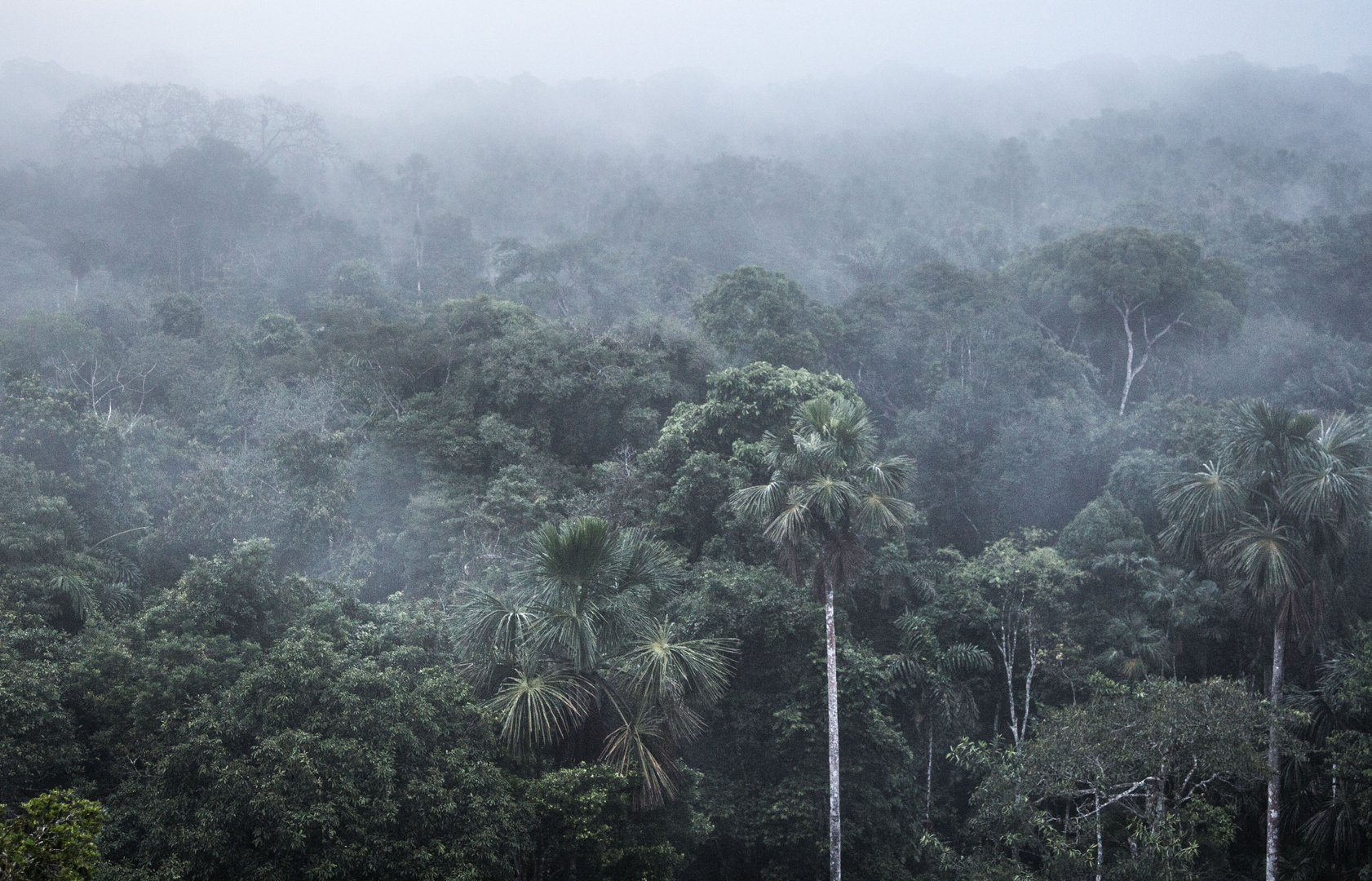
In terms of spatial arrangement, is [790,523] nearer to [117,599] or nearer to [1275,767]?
[1275,767]

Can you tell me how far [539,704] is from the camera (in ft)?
36.4

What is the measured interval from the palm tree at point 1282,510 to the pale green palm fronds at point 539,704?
1071 centimetres

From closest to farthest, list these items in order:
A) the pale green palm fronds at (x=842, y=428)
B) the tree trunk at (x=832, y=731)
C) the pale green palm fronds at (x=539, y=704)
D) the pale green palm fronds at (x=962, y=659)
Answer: the pale green palm fronds at (x=539, y=704) → the pale green palm fronds at (x=842, y=428) → the tree trunk at (x=832, y=731) → the pale green palm fronds at (x=962, y=659)

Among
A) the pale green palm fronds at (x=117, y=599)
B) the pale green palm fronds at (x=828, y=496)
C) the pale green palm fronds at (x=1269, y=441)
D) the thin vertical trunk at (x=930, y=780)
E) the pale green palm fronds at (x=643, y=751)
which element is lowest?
the thin vertical trunk at (x=930, y=780)

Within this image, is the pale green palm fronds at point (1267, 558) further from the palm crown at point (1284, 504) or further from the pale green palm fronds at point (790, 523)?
the pale green palm fronds at point (790, 523)

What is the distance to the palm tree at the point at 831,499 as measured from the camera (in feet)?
44.4

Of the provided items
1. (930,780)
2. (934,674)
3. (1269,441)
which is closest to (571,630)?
(934,674)

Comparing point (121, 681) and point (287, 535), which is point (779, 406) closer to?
point (287, 535)

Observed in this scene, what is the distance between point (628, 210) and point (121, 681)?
48.2 meters

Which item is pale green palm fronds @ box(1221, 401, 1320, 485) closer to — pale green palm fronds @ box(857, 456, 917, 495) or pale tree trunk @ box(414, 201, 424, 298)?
pale green palm fronds @ box(857, 456, 917, 495)

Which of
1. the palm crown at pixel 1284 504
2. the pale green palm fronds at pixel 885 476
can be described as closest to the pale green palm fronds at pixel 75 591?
the pale green palm fronds at pixel 885 476

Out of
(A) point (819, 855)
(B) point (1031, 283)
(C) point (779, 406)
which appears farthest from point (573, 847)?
(B) point (1031, 283)

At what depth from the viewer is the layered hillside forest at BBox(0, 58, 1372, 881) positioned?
10.6 m

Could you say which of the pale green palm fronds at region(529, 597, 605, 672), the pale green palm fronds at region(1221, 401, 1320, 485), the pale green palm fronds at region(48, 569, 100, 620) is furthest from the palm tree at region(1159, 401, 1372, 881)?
the pale green palm fronds at region(48, 569, 100, 620)
